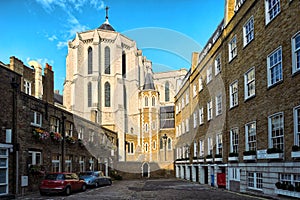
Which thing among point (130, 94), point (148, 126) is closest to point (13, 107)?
point (148, 126)

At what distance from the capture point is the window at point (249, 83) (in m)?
19.1

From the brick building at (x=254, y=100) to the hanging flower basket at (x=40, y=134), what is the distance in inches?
489

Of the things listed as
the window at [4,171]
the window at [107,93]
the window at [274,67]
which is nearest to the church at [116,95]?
the window at [107,93]

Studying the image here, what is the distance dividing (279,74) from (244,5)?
6.15m

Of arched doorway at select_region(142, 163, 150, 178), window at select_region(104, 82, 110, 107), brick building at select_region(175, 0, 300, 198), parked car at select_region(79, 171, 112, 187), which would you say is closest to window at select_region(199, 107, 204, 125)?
brick building at select_region(175, 0, 300, 198)

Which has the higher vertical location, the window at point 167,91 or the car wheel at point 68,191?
the window at point 167,91

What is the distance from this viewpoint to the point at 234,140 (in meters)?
22.3

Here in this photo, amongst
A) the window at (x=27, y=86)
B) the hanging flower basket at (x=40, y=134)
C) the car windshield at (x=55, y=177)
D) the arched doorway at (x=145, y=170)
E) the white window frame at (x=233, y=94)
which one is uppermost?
the window at (x=27, y=86)

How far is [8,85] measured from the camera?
19.9m

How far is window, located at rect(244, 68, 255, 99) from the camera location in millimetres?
19062

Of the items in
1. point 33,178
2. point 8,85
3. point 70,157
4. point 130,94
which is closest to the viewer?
point 8,85

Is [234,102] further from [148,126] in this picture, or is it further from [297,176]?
[148,126]

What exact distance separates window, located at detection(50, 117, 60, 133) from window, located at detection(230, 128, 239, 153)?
13.4 m

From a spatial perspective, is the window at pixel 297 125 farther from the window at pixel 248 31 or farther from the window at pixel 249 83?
the window at pixel 248 31
